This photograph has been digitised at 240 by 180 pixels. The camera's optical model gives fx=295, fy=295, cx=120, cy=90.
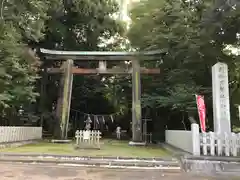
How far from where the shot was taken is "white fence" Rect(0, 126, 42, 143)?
1241cm

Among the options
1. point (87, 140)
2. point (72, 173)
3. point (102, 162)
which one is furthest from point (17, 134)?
point (72, 173)

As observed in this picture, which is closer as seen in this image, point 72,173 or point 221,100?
point 72,173

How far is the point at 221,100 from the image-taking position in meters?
9.88

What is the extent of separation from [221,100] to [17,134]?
924 cm

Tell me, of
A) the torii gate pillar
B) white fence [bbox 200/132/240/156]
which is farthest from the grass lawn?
the torii gate pillar

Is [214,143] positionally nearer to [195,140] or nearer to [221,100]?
[195,140]

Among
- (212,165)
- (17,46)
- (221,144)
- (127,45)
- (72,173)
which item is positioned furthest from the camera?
(127,45)

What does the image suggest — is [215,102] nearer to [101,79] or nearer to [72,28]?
[101,79]

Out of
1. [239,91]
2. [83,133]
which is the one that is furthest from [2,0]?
[239,91]

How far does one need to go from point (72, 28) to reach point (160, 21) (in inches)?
338

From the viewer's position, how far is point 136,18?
826 inches

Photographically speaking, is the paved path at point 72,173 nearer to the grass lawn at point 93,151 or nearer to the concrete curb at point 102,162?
the concrete curb at point 102,162

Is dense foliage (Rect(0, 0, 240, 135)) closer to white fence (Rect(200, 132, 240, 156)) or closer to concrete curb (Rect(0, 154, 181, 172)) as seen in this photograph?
white fence (Rect(200, 132, 240, 156))

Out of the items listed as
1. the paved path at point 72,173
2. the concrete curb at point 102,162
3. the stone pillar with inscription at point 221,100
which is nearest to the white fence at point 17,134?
the concrete curb at point 102,162
